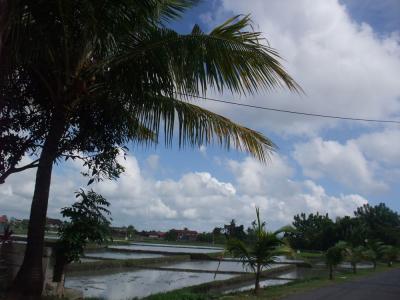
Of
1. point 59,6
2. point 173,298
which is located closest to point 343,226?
point 173,298

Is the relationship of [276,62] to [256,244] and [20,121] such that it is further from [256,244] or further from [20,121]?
[256,244]

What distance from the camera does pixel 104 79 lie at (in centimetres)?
826

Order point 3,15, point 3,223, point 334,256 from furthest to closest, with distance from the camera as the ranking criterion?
point 334,256, point 3,223, point 3,15

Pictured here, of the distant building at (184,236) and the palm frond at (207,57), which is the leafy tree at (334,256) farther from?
the distant building at (184,236)

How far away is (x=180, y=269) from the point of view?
24734mm

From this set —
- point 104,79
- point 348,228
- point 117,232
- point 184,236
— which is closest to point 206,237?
point 184,236

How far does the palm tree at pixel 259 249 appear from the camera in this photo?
12.8 meters

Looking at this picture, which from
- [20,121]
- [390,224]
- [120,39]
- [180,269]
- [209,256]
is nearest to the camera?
[120,39]

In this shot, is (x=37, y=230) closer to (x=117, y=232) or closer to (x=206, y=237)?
(x=117, y=232)

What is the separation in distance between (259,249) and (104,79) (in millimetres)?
6813

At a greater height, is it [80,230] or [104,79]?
[104,79]

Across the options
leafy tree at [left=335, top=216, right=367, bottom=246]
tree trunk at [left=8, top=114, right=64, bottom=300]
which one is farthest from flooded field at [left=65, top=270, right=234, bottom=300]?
leafy tree at [left=335, top=216, right=367, bottom=246]

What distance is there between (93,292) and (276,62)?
9.24 meters

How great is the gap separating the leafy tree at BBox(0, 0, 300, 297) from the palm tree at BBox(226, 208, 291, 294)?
487cm
